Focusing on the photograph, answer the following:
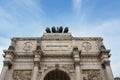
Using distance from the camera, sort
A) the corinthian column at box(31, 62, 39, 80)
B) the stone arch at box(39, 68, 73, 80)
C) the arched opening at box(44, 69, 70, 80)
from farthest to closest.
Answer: the arched opening at box(44, 69, 70, 80) → the stone arch at box(39, 68, 73, 80) → the corinthian column at box(31, 62, 39, 80)

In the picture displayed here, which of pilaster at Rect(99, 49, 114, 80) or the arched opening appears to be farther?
the arched opening

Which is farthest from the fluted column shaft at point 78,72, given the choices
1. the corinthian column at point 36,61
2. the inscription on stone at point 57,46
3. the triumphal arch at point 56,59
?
the corinthian column at point 36,61

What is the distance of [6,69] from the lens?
57.6 ft

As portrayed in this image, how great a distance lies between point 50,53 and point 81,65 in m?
3.80

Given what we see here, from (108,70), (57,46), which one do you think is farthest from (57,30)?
(108,70)

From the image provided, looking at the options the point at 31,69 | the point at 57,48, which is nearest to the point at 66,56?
the point at 57,48

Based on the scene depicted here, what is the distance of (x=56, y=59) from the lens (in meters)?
19.0

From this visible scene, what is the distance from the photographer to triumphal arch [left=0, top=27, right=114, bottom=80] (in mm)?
17773

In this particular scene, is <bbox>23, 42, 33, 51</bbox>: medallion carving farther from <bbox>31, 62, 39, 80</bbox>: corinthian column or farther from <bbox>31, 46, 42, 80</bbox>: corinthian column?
<bbox>31, 62, 39, 80</bbox>: corinthian column

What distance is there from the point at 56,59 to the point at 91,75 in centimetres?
422

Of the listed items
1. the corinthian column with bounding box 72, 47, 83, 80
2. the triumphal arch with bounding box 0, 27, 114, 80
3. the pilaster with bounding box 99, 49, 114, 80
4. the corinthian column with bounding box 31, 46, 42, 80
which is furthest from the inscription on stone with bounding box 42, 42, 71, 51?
the pilaster with bounding box 99, 49, 114, 80

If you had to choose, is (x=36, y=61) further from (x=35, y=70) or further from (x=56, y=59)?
(x=56, y=59)

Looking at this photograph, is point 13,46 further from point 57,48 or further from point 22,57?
point 57,48

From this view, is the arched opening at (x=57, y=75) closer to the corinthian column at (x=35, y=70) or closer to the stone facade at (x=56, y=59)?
the stone facade at (x=56, y=59)
